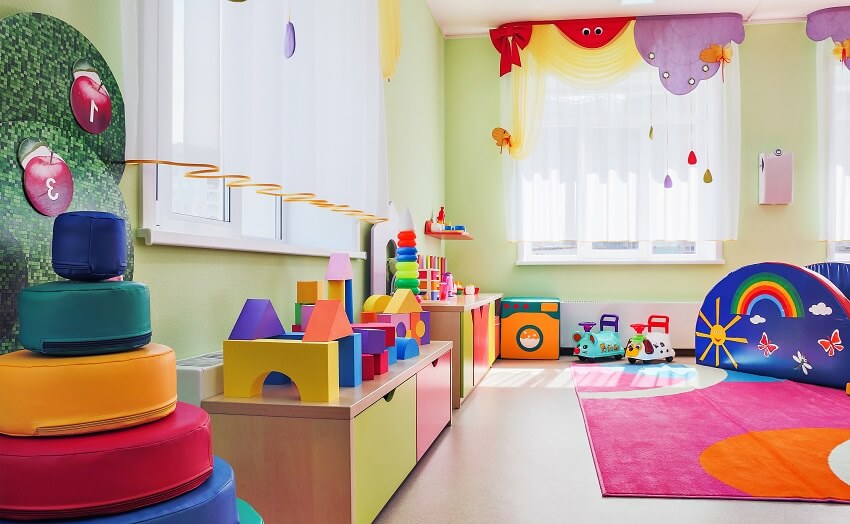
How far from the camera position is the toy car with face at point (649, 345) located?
4.75 metres

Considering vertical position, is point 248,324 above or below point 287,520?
above

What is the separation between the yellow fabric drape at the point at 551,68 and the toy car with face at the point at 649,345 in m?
1.67

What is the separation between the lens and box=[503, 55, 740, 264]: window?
17.4ft

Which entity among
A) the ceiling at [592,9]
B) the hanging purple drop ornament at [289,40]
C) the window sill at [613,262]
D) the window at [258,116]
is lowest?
the window sill at [613,262]

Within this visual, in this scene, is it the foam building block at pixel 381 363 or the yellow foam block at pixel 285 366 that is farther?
the foam building block at pixel 381 363

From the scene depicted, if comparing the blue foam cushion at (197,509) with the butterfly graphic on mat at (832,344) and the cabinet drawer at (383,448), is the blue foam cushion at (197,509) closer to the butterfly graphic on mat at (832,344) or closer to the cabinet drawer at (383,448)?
the cabinet drawer at (383,448)

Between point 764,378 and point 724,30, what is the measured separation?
9.21ft

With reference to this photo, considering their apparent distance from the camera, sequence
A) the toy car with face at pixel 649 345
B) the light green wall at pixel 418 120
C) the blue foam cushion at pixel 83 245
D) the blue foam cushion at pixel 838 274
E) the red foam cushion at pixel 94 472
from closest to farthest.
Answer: the red foam cushion at pixel 94 472, the blue foam cushion at pixel 83 245, the light green wall at pixel 418 120, the blue foam cushion at pixel 838 274, the toy car with face at pixel 649 345

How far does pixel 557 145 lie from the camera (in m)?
5.43

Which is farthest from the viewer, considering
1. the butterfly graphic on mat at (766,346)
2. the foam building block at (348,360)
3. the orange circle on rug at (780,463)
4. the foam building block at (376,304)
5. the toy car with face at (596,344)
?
the toy car with face at (596,344)

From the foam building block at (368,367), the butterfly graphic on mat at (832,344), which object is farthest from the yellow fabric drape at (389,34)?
the butterfly graphic on mat at (832,344)

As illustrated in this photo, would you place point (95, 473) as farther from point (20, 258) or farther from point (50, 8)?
point (50, 8)

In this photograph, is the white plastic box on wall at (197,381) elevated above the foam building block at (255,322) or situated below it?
below

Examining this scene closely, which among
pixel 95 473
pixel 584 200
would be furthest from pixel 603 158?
pixel 95 473
